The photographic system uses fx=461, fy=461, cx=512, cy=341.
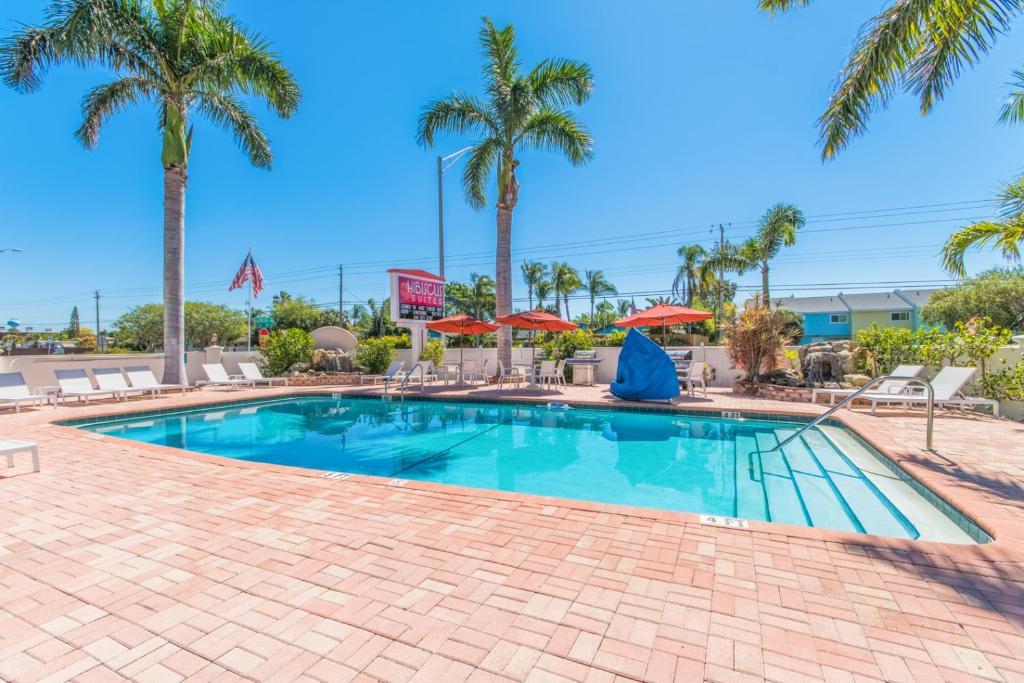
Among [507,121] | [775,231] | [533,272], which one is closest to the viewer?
[507,121]

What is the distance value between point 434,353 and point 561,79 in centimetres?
962

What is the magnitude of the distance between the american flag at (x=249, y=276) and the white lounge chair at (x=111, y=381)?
1135 centimetres

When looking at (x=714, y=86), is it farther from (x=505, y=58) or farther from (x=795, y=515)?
(x=795, y=515)

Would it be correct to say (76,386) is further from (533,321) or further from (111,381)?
(533,321)

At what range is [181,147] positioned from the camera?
12.3 metres

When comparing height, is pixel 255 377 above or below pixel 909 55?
below

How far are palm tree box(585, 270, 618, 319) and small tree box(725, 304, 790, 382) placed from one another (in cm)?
3353

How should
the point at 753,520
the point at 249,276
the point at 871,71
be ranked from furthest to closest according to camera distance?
1. the point at 249,276
2. the point at 871,71
3. the point at 753,520

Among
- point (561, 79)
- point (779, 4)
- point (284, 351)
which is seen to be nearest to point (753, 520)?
point (779, 4)

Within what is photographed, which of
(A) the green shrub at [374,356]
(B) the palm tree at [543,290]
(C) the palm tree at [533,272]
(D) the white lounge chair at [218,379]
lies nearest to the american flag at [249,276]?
(D) the white lounge chair at [218,379]

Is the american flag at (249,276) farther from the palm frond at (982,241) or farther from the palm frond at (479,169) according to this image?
the palm frond at (982,241)

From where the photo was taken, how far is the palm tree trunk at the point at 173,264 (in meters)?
12.5

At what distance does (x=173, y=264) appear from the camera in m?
12.5

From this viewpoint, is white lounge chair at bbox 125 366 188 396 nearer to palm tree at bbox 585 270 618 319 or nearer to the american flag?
the american flag
